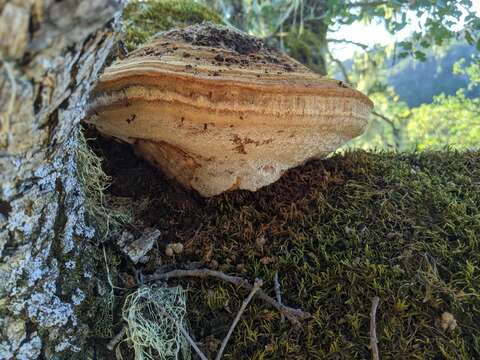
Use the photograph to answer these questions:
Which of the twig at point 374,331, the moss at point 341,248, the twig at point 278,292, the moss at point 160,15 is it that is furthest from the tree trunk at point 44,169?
the moss at point 160,15

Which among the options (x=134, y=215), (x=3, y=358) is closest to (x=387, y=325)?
(x=134, y=215)

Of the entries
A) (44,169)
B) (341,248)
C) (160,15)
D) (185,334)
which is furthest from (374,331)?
(160,15)

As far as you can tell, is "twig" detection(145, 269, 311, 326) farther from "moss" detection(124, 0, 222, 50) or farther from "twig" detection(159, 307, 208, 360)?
"moss" detection(124, 0, 222, 50)

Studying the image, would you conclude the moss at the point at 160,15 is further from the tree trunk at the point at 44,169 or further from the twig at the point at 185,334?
the twig at the point at 185,334

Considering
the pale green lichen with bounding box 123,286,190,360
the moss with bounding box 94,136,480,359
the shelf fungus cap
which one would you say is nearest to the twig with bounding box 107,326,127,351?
the pale green lichen with bounding box 123,286,190,360

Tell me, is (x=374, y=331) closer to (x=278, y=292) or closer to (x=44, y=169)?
(x=278, y=292)

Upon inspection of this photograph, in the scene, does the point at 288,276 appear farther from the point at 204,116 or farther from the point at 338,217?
the point at 204,116
